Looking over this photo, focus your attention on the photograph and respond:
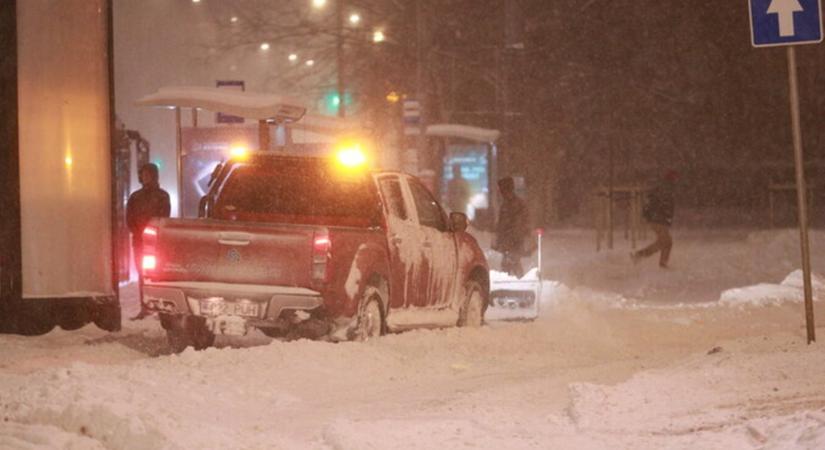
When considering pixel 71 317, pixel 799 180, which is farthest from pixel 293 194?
pixel 799 180

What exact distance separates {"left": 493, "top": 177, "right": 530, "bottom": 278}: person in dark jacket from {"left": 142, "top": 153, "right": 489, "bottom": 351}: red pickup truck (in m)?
4.36

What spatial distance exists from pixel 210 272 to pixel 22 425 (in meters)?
4.38

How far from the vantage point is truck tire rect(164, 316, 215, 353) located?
1201cm

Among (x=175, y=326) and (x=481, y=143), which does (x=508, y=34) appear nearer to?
(x=481, y=143)

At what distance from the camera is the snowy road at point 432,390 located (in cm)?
718

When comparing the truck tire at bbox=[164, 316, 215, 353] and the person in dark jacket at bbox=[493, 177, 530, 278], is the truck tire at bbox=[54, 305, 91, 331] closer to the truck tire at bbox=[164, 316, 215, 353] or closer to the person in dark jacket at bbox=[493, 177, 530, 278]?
the truck tire at bbox=[164, 316, 215, 353]

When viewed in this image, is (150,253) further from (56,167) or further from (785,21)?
(785,21)

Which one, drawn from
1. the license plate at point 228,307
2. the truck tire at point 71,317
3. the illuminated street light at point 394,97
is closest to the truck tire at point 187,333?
the license plate at point 228,307

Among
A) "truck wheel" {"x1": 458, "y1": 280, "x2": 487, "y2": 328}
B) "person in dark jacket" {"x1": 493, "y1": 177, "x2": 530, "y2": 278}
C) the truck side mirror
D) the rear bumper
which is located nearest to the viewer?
the rear bumper

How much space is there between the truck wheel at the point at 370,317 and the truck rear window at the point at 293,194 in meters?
0.93

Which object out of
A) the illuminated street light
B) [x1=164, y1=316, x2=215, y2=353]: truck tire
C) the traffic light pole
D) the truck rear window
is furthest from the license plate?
the traffic light pole

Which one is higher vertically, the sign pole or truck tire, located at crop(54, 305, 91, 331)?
the sign pole

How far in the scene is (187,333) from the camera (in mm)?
12078

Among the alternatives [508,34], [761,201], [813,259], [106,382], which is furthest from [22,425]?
[761,201]
